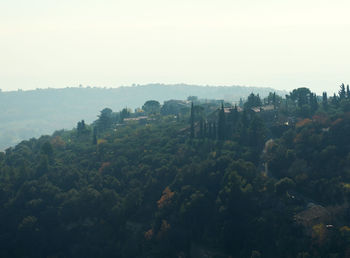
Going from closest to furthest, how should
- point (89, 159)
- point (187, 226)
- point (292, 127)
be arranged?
point (187, 226)
point (292, 127)
point (89, 159)

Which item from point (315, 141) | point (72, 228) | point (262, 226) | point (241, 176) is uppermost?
point (315, 141)

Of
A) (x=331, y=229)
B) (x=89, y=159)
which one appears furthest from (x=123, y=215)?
(x=331, y=229)

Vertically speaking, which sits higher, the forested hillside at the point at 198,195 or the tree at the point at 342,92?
the tree at the point at 342,92

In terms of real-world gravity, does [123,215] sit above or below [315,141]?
below

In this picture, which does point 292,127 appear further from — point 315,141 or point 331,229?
point 331,229

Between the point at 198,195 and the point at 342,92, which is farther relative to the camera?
the point at 342,92

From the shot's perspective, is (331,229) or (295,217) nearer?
(331,229)

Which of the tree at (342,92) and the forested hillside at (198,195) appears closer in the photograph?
the forested hillside at (198,195)

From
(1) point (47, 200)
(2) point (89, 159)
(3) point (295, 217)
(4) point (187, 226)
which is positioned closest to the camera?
(3) point (295, 217)
